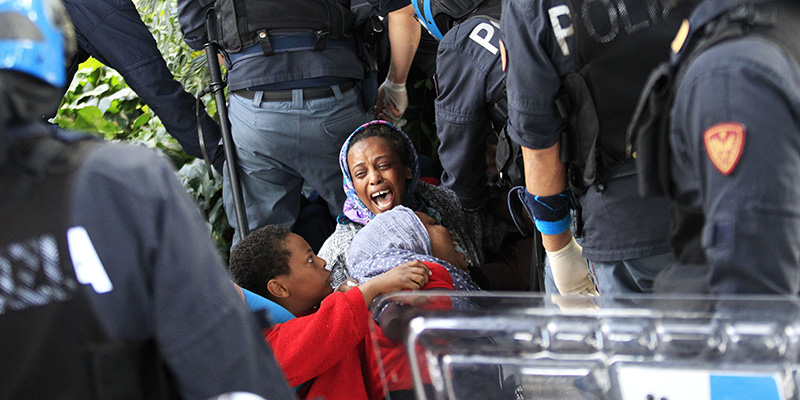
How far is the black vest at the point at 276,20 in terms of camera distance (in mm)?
2709

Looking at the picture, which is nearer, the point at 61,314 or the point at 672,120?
the point at 61,314

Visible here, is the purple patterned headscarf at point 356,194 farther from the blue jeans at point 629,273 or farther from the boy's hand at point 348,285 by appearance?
the blue jeans at point 629,273

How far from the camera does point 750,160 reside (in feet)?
3.16

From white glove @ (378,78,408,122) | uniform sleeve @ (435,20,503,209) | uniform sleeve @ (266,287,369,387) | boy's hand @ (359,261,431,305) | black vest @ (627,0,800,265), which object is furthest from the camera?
white glove @ (378,78,408,122)

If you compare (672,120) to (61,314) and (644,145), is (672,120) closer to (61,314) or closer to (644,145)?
(644,145)

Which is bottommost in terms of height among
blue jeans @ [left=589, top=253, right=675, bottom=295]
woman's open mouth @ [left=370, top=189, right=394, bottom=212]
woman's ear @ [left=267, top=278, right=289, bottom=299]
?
woman's ear @ [left=267, top=278, right=289, bottom=299]

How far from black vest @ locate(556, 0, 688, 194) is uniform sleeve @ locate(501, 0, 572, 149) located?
29mm

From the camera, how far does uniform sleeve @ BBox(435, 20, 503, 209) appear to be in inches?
87.7

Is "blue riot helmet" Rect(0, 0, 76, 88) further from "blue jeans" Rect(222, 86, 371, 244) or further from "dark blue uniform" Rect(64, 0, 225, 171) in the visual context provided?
"dark blue uniform" Rect(64, 0, 225, 171)

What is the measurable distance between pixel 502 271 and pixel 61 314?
203cm

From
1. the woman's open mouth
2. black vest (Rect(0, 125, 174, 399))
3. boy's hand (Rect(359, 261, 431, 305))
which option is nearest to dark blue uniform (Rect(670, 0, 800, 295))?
black vest (Rect(0, 125, 174, 399))

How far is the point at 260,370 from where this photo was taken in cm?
100

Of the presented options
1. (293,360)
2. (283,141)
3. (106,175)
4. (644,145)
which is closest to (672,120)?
(644,145)

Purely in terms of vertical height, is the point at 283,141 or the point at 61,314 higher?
the point at 61,314
